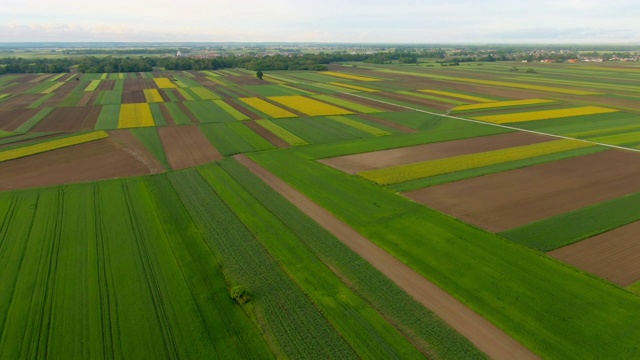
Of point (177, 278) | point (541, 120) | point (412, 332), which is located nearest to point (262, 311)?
point (177, 278)

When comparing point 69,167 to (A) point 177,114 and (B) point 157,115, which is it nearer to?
(B) point 157,115

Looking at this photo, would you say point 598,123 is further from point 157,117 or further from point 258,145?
point 157,117

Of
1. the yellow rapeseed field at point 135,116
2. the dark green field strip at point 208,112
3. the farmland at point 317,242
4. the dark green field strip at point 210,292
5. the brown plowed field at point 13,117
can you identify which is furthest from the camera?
the dark green field strip at point 208,112

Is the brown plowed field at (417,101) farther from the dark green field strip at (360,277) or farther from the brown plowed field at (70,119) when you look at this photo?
the brown plowed field at (70,119)

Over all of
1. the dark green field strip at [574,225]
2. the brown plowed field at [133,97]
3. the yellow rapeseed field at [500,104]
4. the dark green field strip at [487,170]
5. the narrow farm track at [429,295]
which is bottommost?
the narrow farm track at [429,295]

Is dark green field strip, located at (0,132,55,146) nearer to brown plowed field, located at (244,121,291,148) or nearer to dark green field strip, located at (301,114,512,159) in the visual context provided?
brown plowed field, located at (244,121,291,148)

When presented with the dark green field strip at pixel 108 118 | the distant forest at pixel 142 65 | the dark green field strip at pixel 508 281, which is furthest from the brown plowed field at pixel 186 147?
the distant forest at pixel 142 65

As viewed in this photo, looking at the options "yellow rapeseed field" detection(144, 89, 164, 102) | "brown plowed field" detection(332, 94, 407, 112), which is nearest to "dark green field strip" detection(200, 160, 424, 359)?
"brown plowed field" detection(332, 94, 407, 112)
